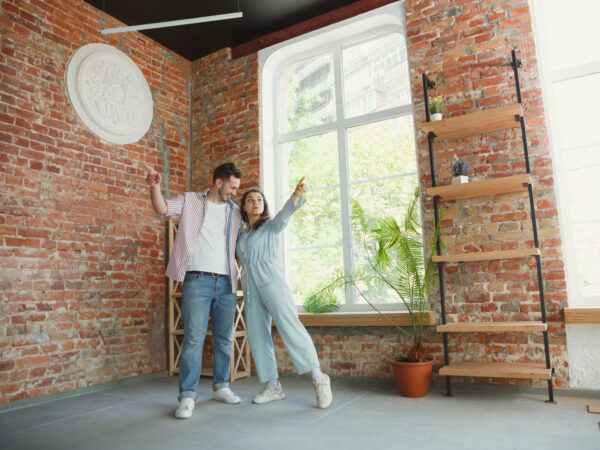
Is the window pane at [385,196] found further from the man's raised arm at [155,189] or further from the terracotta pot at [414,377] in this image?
the man's raised arm at [155,189]

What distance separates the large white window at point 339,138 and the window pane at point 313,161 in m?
0.01

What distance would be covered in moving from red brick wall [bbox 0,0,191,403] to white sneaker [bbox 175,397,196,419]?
1361 mm

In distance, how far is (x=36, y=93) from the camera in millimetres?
3654

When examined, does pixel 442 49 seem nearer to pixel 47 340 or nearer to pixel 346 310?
pixel 346 310

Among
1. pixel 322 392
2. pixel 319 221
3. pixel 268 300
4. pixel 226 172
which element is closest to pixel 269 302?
pixel 268 300

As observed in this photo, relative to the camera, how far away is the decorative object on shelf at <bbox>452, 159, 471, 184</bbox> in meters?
3.34

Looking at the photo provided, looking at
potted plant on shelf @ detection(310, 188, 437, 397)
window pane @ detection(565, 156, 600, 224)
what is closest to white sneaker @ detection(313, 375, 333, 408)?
potted plant on shelf @ detection(310, 188, 437, 397)

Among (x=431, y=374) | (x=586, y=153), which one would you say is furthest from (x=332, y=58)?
(x=431, y=374)

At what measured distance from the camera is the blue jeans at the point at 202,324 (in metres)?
2.96

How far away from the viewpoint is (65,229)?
374 cm

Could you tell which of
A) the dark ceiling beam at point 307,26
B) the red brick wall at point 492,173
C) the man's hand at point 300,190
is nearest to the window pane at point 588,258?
the red brick wall at point 492,173

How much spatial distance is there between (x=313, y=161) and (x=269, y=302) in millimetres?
2031

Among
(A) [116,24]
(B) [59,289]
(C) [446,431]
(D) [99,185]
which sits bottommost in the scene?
(C) [446,431]

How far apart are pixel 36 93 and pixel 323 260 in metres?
2.92
